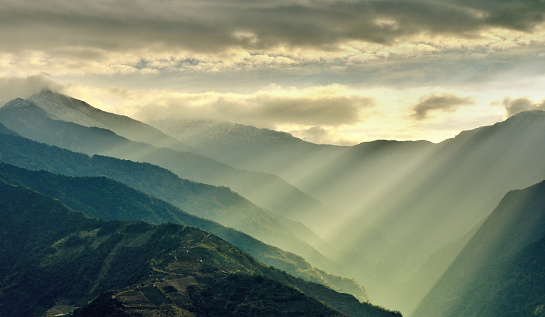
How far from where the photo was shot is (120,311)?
196 m

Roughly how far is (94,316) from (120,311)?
11.7 m

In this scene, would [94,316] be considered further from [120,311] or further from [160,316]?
[160,316]

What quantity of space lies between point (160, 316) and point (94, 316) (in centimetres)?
Answer: 2482

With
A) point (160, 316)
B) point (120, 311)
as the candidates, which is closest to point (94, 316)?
point (120, 311)

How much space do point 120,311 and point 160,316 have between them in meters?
14.7

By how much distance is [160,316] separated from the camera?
19925cm
